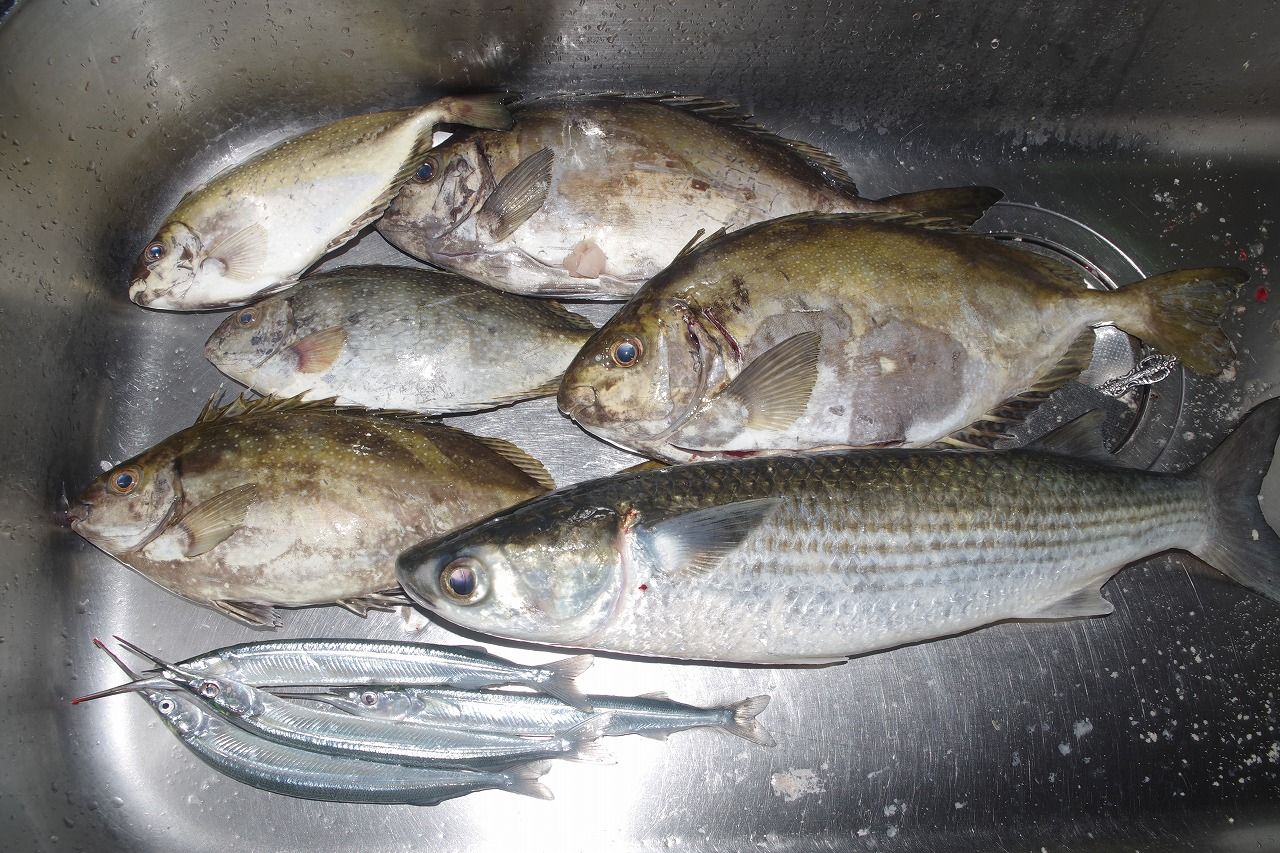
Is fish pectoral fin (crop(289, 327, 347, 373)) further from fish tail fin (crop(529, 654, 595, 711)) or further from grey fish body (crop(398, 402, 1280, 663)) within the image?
fish tail fin (crop(529, 654, 595, 711))

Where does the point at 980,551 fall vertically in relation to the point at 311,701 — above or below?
above

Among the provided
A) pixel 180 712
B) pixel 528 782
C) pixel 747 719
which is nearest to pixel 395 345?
pixel 180 712

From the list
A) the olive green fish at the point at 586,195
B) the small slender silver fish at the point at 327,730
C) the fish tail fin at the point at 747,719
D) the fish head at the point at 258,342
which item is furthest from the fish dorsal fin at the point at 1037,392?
the fish head at the point at 258,342

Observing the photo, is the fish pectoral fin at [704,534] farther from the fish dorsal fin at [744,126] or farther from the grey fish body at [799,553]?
the fish dorsal fin at [744,126]

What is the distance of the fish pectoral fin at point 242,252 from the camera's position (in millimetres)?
2031

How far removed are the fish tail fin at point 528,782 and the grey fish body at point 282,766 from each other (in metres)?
0.15

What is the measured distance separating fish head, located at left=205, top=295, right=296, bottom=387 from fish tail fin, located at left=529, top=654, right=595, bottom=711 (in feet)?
3.27

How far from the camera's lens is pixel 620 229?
2.00 m

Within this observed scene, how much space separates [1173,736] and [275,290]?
2793 mm

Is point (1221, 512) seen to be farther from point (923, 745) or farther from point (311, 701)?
point (311, 701)

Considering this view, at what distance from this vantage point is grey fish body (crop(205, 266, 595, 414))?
198cm

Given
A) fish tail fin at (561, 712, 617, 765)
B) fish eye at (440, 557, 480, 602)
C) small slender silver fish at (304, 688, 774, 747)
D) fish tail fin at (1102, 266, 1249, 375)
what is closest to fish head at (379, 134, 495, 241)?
fish eye at (440, 557, 480, 602)

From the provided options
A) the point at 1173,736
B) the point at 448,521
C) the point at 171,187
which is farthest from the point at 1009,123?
the point at 171,187

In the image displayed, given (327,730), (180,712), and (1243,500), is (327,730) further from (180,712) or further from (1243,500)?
(1243,500)
